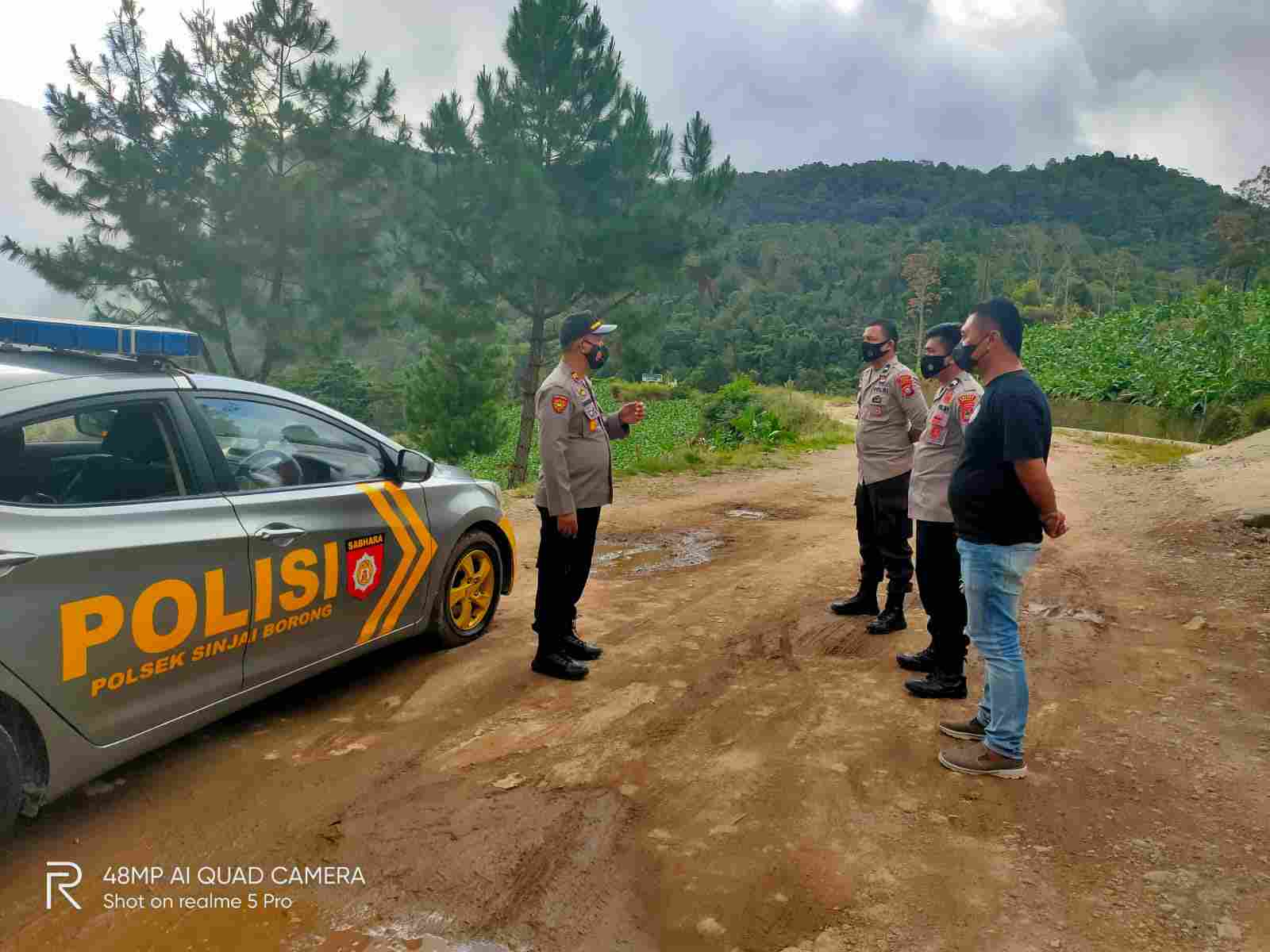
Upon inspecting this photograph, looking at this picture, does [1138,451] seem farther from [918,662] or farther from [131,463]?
[131,463]

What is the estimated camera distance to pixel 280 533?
3359 mm

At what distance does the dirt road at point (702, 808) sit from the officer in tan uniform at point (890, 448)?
14.9 inches

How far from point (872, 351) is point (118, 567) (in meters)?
3.99

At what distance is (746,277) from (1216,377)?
5781 cm

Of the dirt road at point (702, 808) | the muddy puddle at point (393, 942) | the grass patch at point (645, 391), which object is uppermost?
the grass patch at point (645, 391)

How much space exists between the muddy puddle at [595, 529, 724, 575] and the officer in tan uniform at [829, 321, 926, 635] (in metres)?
2.07

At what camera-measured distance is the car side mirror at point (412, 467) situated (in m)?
4.20

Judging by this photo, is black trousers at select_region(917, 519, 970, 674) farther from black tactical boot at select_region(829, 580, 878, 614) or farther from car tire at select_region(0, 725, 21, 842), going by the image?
car tire at select_region(0, 725, 21, 842)

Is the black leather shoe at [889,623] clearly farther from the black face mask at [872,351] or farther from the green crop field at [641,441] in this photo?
the green crop field at [641,441]

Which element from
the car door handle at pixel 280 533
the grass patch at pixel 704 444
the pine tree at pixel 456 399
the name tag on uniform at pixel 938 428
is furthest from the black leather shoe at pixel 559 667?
the pine tree at pixel 456 399

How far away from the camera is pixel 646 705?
Result: 3.99 m

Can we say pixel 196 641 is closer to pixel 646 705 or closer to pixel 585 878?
pixel 585 878

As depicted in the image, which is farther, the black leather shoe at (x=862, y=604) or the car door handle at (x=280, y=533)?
the black leather shoe at (x=862, y=604)

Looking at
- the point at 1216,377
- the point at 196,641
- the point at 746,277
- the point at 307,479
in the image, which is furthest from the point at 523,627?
the point at 746,277
